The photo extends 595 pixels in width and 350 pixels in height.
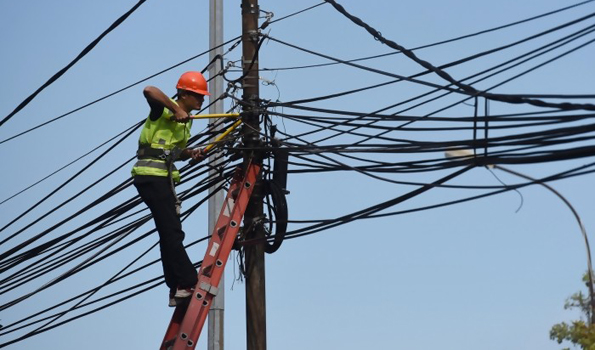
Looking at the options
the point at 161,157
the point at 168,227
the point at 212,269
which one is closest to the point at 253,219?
the point at 212,269

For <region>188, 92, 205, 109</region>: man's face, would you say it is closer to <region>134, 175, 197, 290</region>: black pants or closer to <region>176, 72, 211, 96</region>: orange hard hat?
<region>176, 72, 211, 96</region>: orange hard hat

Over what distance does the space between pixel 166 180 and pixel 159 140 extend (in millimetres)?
315

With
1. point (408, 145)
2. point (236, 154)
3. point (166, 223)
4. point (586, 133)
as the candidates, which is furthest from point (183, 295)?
point (586, 133)

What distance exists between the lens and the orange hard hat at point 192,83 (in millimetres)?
8570

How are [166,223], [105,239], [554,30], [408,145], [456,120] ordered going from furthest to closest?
[105,239], [166,223], [408,145], [456,120], [554,30]

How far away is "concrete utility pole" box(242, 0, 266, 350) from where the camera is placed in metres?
8.80

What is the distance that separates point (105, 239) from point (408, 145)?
397cm

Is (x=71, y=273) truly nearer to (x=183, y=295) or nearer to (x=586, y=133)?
(x=183, y=295)

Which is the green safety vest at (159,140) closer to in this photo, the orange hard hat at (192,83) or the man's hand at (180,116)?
the man's hand at (180,116)

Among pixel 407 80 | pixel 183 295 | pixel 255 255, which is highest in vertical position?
pixel 407 80

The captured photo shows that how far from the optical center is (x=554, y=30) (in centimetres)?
669

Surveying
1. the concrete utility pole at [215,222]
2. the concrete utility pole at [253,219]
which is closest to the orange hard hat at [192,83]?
the concrete utility pole at [253,219]

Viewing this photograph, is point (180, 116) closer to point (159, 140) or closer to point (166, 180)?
point (159, 140)

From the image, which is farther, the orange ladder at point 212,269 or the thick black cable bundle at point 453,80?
the orange ladder at point 212,269
